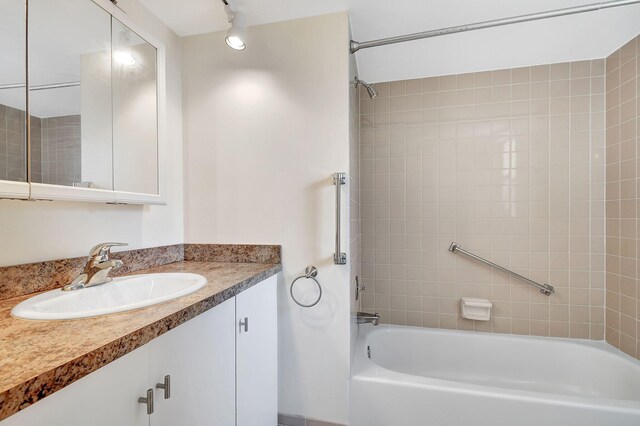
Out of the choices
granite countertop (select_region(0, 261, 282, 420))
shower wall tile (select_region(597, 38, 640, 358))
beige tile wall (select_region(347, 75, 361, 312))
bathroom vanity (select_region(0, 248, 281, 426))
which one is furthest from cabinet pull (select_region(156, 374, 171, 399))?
shower wall tile (select_region(597, 38, 640, 358))

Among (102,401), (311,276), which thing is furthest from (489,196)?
(102,401)

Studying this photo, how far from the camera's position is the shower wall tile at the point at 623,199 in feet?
5.67

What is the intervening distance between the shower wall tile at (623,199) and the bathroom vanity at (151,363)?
2.28m

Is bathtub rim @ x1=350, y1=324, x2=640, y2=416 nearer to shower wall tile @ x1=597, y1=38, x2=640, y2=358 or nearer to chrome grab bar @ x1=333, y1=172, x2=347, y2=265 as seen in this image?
shower wall tile @ x1=597, y1=38, x2=640, y2=358

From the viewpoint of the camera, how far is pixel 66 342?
0.60 m

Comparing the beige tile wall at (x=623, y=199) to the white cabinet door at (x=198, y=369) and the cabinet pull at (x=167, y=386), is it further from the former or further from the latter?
the cabinet pull at (x=167, y=386)

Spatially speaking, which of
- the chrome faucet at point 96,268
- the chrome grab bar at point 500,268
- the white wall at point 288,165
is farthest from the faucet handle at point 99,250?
the chrome grab bar at point 500,268

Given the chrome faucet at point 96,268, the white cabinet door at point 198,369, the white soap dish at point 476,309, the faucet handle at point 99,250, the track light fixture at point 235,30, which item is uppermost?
the track light fixture at point 235,30

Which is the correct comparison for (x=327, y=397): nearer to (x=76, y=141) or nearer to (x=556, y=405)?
(x=556, y=405)

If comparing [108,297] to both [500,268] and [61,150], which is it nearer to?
[61,150]

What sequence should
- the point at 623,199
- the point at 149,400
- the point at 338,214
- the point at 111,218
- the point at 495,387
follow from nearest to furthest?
the point at 149,400
the point at 111,218
the point at 338,214
the point at 495,387
the point at 623,199

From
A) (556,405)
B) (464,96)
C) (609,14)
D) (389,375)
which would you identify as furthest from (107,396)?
(609,14)

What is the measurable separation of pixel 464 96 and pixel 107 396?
2632 millimetres

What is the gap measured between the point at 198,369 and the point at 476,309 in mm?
1999
